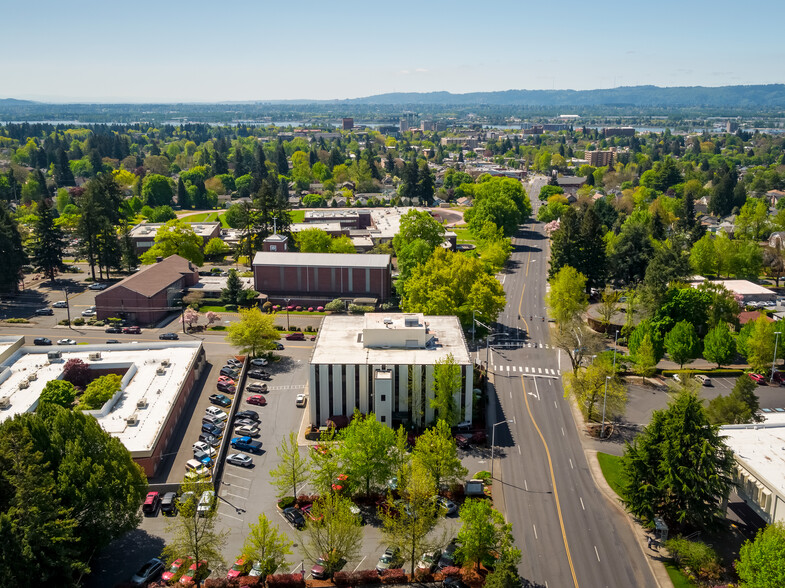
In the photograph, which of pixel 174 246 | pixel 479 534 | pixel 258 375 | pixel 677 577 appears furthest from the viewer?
pixel 174 246

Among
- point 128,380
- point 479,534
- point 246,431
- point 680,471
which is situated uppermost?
point 680,471

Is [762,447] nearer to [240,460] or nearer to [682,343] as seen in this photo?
[682,343]

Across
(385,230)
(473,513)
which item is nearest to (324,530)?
(473,513)

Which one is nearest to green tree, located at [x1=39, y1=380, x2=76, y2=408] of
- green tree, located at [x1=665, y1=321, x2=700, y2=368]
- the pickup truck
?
the pickup truck

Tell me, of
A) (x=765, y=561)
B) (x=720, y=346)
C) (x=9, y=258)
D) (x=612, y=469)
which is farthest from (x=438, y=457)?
(x=9, y=258)

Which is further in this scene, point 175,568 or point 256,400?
point 256,400

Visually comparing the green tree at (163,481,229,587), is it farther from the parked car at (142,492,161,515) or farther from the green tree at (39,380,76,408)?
the green tree at (39,380,76,408)

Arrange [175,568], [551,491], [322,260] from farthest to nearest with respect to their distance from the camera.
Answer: [322,260] < [551,491] < [175,568]
